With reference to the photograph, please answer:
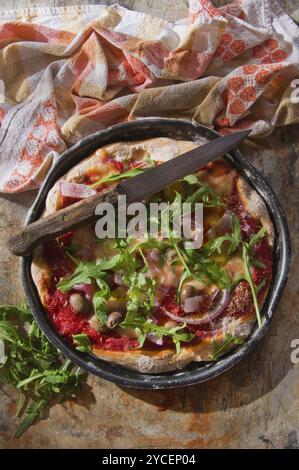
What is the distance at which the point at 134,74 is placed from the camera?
3.84 meters

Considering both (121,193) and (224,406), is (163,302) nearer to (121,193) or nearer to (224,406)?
(121,193)

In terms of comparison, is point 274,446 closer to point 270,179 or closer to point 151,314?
point 151,314

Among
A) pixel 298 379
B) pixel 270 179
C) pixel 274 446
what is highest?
pixel 270 179

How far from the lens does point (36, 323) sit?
373 cm

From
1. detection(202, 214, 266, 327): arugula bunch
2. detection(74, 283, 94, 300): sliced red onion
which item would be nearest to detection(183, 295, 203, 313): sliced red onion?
detection(202, 214, 266, 327): arugula bunch

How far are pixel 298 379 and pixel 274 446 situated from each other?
39cm

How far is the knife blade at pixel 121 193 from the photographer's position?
336 centimetres

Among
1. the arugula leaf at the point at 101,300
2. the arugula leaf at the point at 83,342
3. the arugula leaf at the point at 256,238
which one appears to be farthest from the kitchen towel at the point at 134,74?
the arugula leaf at the point at 83,342

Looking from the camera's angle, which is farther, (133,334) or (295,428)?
(295,428)

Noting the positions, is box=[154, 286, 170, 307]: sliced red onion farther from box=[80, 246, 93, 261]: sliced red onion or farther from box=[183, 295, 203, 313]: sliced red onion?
box=[80, 246, 93, 261]: sliced red onion

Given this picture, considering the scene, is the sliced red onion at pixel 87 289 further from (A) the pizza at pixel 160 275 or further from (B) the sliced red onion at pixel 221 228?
(B) the sliced red onion at pixel 221 228

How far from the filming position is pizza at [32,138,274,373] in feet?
11.3

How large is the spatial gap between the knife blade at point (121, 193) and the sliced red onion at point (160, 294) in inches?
17.8

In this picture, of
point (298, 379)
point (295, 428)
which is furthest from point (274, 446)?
point (298, 379)
